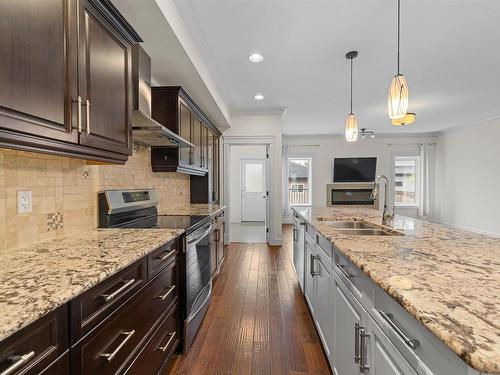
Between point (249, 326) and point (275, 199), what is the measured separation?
311 centimetres

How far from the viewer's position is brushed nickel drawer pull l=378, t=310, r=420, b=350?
0.72 metres

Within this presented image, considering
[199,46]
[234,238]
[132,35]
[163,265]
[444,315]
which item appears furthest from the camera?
[234,238]

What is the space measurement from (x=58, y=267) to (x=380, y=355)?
1.24 meters

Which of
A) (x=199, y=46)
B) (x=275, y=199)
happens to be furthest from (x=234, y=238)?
(x=199, y=46)

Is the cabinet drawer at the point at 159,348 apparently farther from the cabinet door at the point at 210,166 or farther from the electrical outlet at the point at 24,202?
the cabinet door at the point at 210,166

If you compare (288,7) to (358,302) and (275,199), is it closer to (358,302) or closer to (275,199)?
(358,302)

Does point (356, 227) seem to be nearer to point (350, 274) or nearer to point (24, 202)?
point (350, 274)

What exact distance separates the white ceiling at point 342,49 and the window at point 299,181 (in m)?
3.32

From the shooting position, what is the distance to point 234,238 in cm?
582

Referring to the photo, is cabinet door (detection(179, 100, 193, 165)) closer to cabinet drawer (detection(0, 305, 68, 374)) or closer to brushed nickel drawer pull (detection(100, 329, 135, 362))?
brushed nickel drawer pull (detection(100, 329, 135, 362))

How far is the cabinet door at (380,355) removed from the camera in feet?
2.61

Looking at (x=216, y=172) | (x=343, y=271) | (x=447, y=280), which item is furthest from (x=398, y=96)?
(x=216, y=172)

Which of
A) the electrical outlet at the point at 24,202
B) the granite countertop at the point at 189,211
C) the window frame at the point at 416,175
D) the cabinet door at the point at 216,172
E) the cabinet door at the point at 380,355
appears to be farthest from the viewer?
the window frame at the point at 416,175

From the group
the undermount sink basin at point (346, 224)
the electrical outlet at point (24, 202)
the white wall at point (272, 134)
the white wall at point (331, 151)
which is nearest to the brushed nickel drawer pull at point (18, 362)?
the electrical outlet at point (24, 202)
